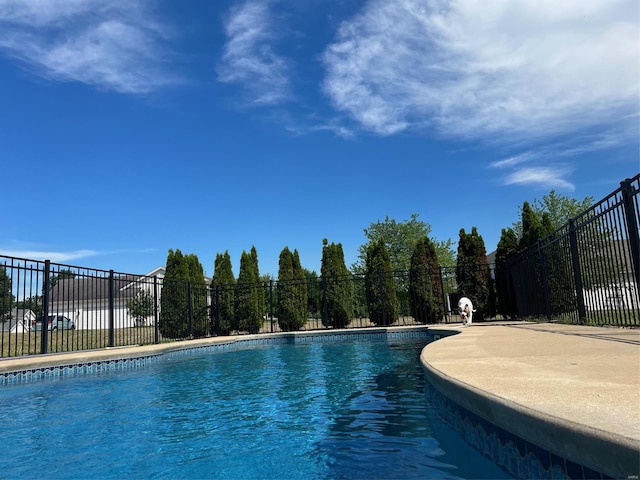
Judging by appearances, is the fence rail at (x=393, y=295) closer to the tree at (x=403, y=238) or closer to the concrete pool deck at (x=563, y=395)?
the concrete pool deck at (x=563, y=395)

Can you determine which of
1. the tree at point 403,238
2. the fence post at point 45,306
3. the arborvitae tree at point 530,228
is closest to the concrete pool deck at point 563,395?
the fence post at point 45,306

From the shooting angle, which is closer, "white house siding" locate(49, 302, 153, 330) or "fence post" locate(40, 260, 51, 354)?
"fence post" locate(40, 260, 51, 354)

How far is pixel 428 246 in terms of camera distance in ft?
62.6

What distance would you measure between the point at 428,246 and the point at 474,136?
17.1 ft

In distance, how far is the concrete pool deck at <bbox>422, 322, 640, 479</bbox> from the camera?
1528 mm

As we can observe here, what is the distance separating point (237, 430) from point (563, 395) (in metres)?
3.04

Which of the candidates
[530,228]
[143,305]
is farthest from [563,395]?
[143,305]

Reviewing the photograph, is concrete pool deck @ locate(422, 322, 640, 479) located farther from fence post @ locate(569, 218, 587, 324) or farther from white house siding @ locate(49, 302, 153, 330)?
white house siding @ locate(49, 302, 153, 330)

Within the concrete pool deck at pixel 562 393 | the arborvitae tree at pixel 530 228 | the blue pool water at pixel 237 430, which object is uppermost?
the arborvitae tree at pixel 530 228

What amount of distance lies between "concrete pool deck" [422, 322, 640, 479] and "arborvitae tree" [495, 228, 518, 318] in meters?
12.7

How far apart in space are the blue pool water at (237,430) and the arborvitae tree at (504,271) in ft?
35.8

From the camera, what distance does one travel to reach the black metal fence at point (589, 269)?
6020 millimetres

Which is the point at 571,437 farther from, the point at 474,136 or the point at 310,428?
the point at 474,136

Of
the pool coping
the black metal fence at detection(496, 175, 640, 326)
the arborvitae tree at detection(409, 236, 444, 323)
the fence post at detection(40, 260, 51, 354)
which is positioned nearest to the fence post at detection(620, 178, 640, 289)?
the black metal fence at detection(496, 175, 640, 326)
